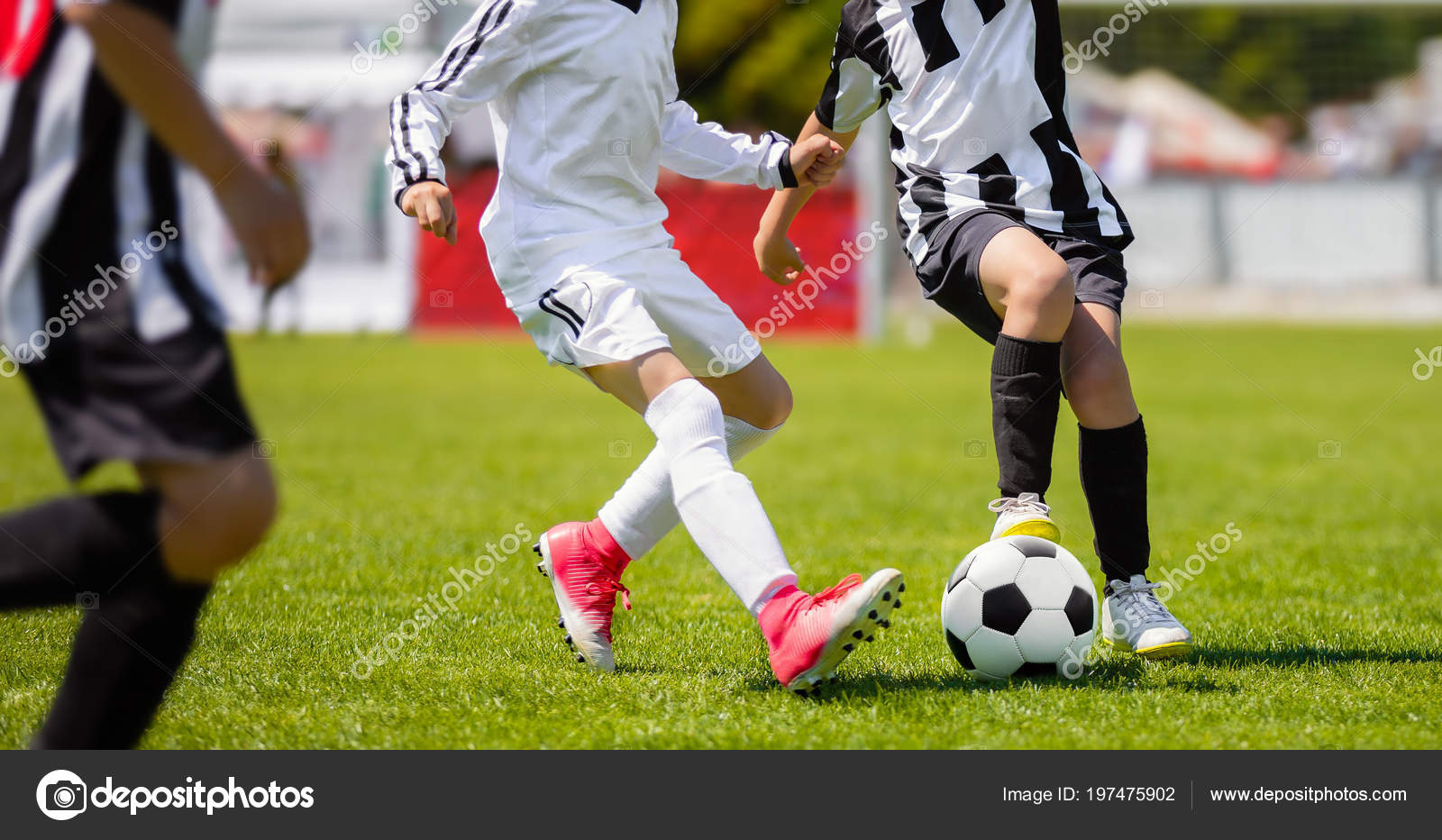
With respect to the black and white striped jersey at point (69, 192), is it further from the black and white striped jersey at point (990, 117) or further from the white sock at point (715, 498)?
the black and white striped jersey at point (990, 117)

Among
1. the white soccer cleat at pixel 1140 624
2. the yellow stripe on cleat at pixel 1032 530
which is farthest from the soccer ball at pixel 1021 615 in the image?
the white soccer cleat at pixel 1140 624

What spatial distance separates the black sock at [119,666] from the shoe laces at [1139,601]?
2.14m

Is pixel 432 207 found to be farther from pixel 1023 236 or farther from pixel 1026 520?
pixel 1026 520

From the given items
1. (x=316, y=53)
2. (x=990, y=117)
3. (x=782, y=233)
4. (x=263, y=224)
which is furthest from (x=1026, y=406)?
(x=316, y=53)

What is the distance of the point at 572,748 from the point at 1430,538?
13.5 ft

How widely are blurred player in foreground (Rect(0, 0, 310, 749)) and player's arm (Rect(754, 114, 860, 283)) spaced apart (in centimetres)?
180

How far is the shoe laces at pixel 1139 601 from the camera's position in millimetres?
3223

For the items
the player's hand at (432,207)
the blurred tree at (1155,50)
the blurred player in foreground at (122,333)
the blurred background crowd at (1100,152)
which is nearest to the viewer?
the blurred player in foreground at (122,333)

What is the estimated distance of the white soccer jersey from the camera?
9.57 feet

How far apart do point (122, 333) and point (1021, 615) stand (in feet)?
6.27

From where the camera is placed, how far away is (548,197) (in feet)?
9.73

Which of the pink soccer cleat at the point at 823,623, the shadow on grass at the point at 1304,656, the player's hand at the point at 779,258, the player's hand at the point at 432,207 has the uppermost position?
the player's hand at the point at 432,207
